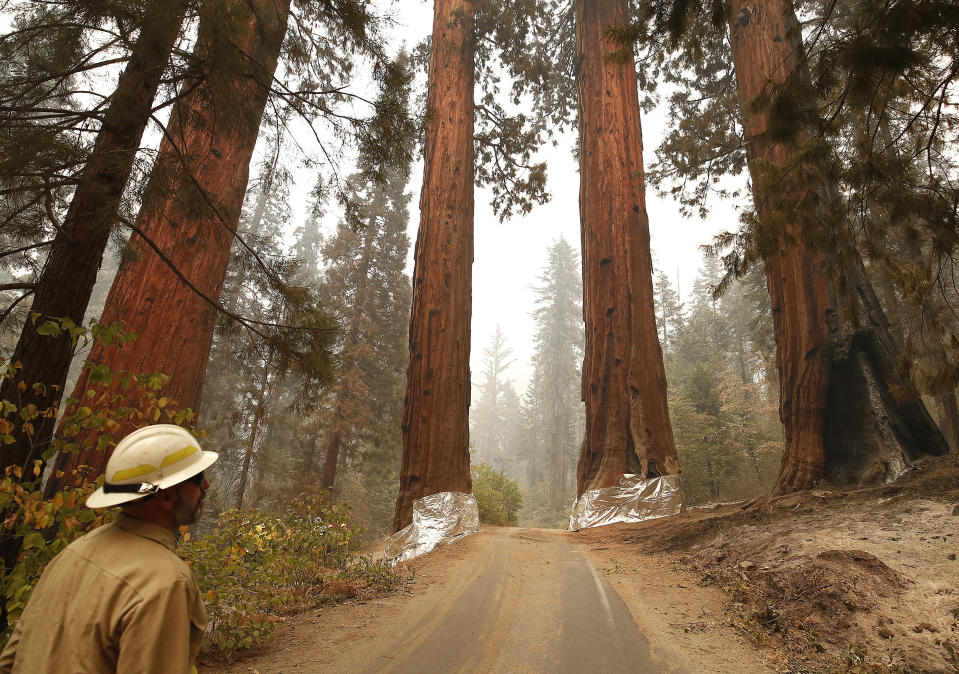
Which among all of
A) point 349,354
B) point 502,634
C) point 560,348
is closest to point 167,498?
point 502,634

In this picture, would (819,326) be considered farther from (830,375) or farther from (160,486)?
(160,486)

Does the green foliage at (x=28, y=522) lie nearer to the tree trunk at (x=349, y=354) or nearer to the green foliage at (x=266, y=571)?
the green foliage at (x=266, y=571)

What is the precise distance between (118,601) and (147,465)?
41 cm

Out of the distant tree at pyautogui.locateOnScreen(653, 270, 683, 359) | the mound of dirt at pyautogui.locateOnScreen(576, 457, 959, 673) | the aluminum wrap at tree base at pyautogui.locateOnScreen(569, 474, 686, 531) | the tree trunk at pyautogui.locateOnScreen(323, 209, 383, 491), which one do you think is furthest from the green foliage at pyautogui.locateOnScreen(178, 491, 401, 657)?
the distant tree at pyautogui.locateOnScreen(653, 270, 683, 359)

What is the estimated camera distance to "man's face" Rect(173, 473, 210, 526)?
1.58m

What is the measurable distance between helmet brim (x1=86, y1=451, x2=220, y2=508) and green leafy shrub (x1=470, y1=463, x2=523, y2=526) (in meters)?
10.6

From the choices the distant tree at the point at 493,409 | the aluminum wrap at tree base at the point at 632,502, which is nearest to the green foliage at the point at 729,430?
the aluminum wrap at tree base at the point at 632,502

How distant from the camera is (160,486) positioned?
1.48 meters

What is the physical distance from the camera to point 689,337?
28016mm

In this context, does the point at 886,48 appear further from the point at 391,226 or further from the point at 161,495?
the point at 391,226

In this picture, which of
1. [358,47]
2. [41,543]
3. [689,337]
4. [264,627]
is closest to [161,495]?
[41,543]

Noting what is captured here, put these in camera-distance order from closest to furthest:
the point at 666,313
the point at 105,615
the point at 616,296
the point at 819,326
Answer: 1. the point at 105,615
2. the point at 819,326
3. the point at 616,296
4. the point at 666,313

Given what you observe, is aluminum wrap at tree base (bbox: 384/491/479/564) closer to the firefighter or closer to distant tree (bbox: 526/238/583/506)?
the firefighter

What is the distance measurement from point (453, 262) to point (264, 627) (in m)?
6.44
